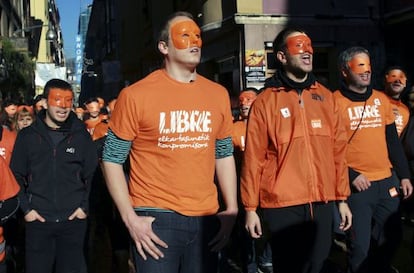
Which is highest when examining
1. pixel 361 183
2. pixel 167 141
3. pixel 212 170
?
pixel 167 141

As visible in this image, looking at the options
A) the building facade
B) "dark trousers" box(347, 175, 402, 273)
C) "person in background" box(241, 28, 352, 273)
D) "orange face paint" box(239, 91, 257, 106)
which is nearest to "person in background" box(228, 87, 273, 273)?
"orange face paint" box(239, 91, 257, 106)

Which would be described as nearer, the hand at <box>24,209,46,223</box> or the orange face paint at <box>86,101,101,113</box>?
the hand at <box>24,209,46,223</box>

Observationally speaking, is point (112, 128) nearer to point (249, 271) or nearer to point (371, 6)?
point (249, 271)

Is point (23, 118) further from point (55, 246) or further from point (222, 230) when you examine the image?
point (222, 230)

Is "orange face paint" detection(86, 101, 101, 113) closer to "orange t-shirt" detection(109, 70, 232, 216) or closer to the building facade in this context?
the building facade

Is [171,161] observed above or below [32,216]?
above

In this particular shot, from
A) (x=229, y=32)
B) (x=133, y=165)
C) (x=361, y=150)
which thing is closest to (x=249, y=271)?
(x=361, y=150)

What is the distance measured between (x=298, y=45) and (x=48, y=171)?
2.20 metres

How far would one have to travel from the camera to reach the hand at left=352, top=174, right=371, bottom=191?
4.68 meters

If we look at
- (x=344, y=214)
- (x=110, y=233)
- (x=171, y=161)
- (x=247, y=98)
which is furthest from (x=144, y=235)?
(x=110, y=233)

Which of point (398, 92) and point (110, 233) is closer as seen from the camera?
point (398, 92)

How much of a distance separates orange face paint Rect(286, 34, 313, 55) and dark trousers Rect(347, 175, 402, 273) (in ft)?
4.68

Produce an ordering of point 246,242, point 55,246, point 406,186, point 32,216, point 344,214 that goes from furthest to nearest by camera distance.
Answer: point 246,242, point 406,186, point 55,246, point 32,216, point 344,214

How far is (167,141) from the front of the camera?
300cm
